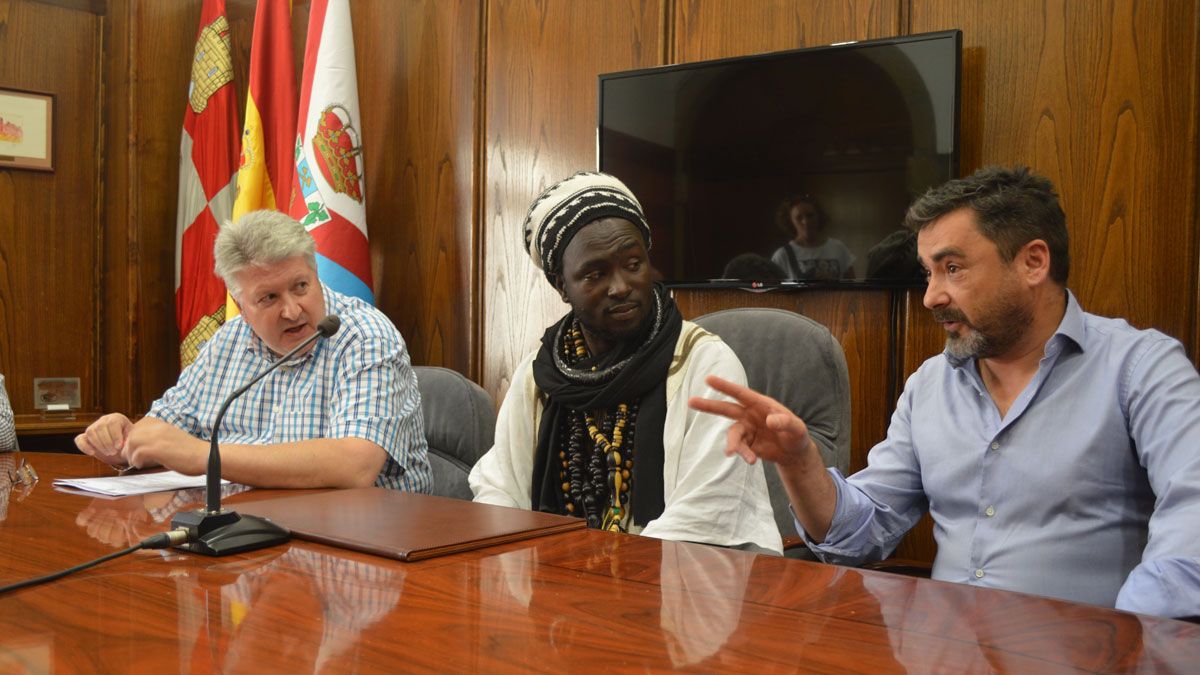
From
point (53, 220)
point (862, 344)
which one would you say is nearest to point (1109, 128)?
point (862, 344)

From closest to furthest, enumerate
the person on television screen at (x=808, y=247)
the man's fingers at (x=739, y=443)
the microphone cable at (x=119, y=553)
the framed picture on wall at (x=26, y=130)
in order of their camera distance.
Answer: the microphone cable at (x=119, y=553) → the man's fingers at (x=739, y=443) → the person on television screen at (x=808, y=247) → the framed picture on wall at (x=26, y=130)

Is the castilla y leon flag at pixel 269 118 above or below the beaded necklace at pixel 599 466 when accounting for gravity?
above

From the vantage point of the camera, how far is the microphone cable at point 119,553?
1052mm

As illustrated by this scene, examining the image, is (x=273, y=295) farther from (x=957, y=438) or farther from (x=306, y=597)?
(x=957, y=438)

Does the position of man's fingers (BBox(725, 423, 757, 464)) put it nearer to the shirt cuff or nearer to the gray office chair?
the shirt cuff

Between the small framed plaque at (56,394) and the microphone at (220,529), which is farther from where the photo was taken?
the small framed plaque at (56,394)

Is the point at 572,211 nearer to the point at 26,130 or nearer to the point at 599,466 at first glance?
the point at 599,466

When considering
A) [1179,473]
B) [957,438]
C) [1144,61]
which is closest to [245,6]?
[1144,61]

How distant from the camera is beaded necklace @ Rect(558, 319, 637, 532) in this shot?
1.83m

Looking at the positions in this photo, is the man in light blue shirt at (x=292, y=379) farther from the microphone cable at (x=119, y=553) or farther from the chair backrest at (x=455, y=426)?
the microphone cable at (x=119, y=553)

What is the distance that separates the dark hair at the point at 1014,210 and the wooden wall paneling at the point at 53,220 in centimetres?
379

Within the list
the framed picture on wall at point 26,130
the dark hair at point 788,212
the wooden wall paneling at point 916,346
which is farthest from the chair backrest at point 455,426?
the framed picture on wall at point 26,130

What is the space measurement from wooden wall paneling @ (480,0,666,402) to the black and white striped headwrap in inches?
63.3

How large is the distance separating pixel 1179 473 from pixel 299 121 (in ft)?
10.7
